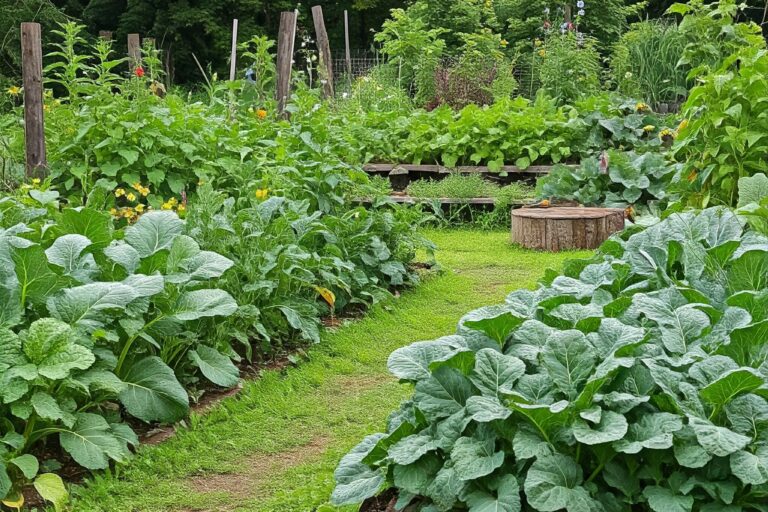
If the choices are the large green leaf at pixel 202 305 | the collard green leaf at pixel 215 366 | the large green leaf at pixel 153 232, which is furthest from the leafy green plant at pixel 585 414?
the large green leaf at pixel 153 232

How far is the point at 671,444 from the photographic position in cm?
212

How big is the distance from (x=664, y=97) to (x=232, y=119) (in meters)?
5.78

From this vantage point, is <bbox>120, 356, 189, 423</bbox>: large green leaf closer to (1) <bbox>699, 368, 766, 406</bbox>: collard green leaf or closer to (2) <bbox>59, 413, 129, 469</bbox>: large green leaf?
(2) <bbox>59, 413, 129, 469</bbox>: large green leaf

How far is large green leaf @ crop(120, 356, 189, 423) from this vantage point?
11.6 ft

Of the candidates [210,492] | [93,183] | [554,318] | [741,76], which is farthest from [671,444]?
[93,183]

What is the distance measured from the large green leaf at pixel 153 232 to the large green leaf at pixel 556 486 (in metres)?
2.12

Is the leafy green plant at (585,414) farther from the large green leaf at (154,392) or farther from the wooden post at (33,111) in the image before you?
the wooden post at (33,111)

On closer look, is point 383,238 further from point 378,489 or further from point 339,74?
point 339,74

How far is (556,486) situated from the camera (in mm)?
2152

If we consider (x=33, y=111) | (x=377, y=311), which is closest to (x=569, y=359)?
(x=377, y=311)

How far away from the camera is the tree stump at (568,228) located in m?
7.33

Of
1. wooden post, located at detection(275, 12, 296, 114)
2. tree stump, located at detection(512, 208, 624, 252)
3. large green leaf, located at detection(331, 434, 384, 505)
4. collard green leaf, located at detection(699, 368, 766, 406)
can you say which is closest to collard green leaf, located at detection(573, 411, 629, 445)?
collard green leaf, located at detection(699, 368, 766, 406)

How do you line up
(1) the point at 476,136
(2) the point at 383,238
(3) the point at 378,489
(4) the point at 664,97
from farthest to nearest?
(4) the point at 664,97 → (1) the point at 476,136 → (2) the point at 383,238 → (3) the point at 378,489

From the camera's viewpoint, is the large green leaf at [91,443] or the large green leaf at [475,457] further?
the large green leaf at [91,443]
